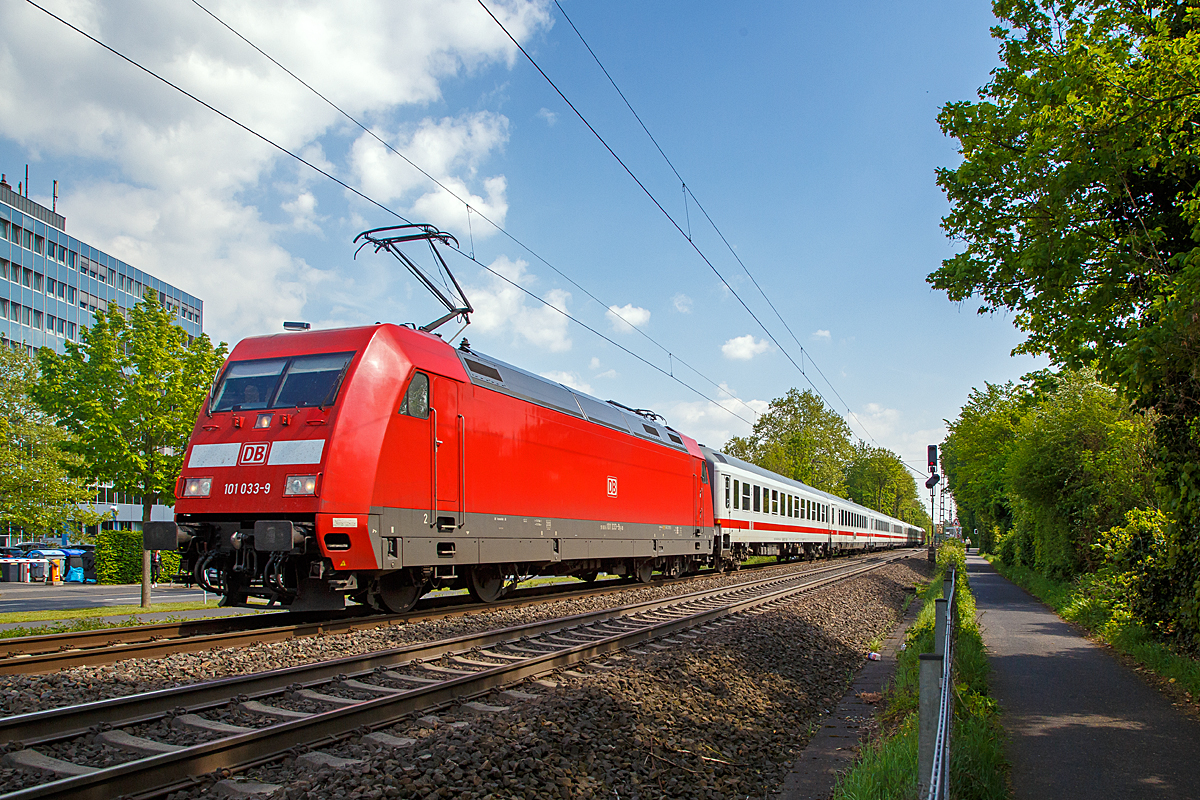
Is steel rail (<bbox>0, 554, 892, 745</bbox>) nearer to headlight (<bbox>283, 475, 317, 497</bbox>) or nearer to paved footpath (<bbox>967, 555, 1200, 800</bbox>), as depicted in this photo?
headlight (<bbox>283, 475, 317, 497</bbox>)

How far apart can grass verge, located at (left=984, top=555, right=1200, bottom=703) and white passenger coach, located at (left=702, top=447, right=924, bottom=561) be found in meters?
8.22

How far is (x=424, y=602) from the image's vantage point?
513 inches

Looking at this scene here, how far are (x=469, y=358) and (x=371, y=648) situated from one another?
4855mm

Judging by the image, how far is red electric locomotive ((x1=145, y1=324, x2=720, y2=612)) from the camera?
9117mm

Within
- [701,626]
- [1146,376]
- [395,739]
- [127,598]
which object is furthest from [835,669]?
[127,598]

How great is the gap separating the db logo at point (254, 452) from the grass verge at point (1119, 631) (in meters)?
9.98

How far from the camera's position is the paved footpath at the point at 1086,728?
5.36m

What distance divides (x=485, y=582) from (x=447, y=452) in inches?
121

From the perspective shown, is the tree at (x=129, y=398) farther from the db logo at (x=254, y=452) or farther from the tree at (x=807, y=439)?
the tree at (x=807, y=439)

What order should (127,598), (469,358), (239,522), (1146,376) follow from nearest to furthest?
(1146,376) < (239,522) < (469,358) < (127,598)

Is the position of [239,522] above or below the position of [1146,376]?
below

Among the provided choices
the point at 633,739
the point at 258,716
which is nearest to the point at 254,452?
the point at 258,716

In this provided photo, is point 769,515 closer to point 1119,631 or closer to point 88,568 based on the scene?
point 1119,631

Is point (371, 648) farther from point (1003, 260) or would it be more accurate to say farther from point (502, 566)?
point (1003, 260)
